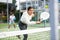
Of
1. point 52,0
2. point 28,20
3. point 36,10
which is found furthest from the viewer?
point 36,10

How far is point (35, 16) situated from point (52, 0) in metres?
3.08

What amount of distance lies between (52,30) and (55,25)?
55 millimetres

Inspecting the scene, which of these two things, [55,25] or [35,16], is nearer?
[55,25]

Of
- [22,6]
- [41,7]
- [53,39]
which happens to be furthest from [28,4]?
[53,39]

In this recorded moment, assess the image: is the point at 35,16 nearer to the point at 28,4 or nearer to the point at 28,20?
the point at 28,4

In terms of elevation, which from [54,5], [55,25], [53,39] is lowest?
[53,39]

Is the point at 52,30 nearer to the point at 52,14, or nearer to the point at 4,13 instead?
the point at 52,14

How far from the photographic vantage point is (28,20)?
404 centimetres

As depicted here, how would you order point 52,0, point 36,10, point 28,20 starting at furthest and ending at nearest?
point 36,10 < point 28,20 < point 52,0

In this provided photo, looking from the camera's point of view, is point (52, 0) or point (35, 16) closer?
point (52, 0)

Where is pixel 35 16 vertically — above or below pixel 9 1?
below

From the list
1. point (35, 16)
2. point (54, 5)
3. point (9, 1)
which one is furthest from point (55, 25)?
point (35, 16)

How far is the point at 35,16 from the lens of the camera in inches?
183

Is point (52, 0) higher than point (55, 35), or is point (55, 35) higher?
point (52, 0)
